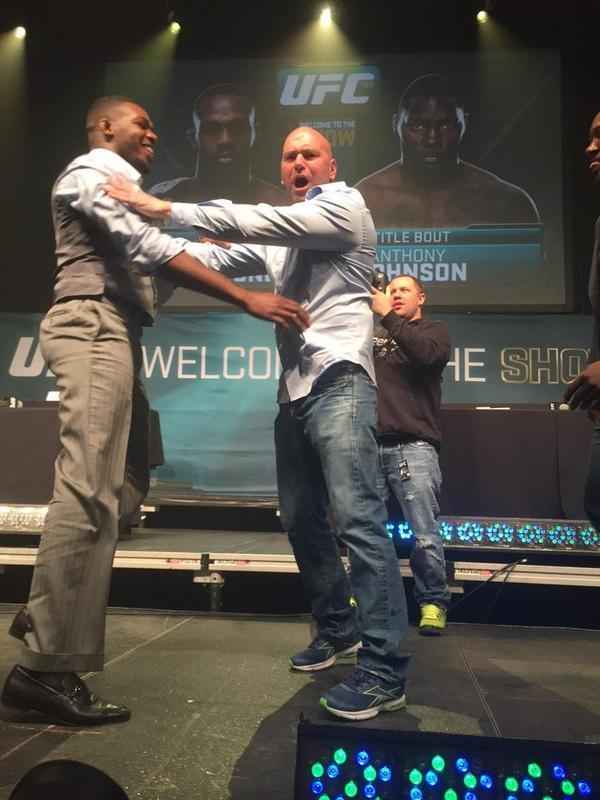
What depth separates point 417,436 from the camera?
3094mm

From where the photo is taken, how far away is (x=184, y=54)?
6.15m

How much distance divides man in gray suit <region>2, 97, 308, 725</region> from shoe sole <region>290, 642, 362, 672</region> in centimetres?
68

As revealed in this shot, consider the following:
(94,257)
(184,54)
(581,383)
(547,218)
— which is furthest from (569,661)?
(184,54)

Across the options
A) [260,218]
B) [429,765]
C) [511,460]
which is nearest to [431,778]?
[429,765]

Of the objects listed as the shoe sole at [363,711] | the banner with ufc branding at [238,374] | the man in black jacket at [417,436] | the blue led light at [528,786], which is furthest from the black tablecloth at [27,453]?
the blue led light at [528,786]

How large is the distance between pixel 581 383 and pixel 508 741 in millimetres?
717

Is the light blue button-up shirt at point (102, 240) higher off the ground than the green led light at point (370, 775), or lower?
higher

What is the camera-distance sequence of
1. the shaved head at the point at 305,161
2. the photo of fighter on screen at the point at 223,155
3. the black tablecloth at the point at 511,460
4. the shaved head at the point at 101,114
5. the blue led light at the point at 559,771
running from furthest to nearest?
1. the photo of fighter on screen at the point at 223,155
2. the black tablecloth at the point at 511,460
3. the shaved head at the point at 305,161
4. the shaved head at the point at 101,114
5. the blue led light at the point at 559,771

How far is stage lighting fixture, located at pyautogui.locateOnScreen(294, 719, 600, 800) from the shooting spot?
0.84 meters

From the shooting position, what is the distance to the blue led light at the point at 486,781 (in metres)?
0.84

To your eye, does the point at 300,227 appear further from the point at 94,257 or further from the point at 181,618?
→ the point at 181,618

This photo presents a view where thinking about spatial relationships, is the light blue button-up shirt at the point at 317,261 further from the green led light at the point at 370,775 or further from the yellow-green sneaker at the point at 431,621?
the yellow-green sneaker at the point at 431,621

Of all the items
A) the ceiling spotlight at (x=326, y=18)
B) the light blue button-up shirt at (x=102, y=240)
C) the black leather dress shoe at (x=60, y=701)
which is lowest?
the black leather dress shoe at (x=60, y=701)

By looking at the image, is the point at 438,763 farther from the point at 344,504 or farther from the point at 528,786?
the point at 344,504
